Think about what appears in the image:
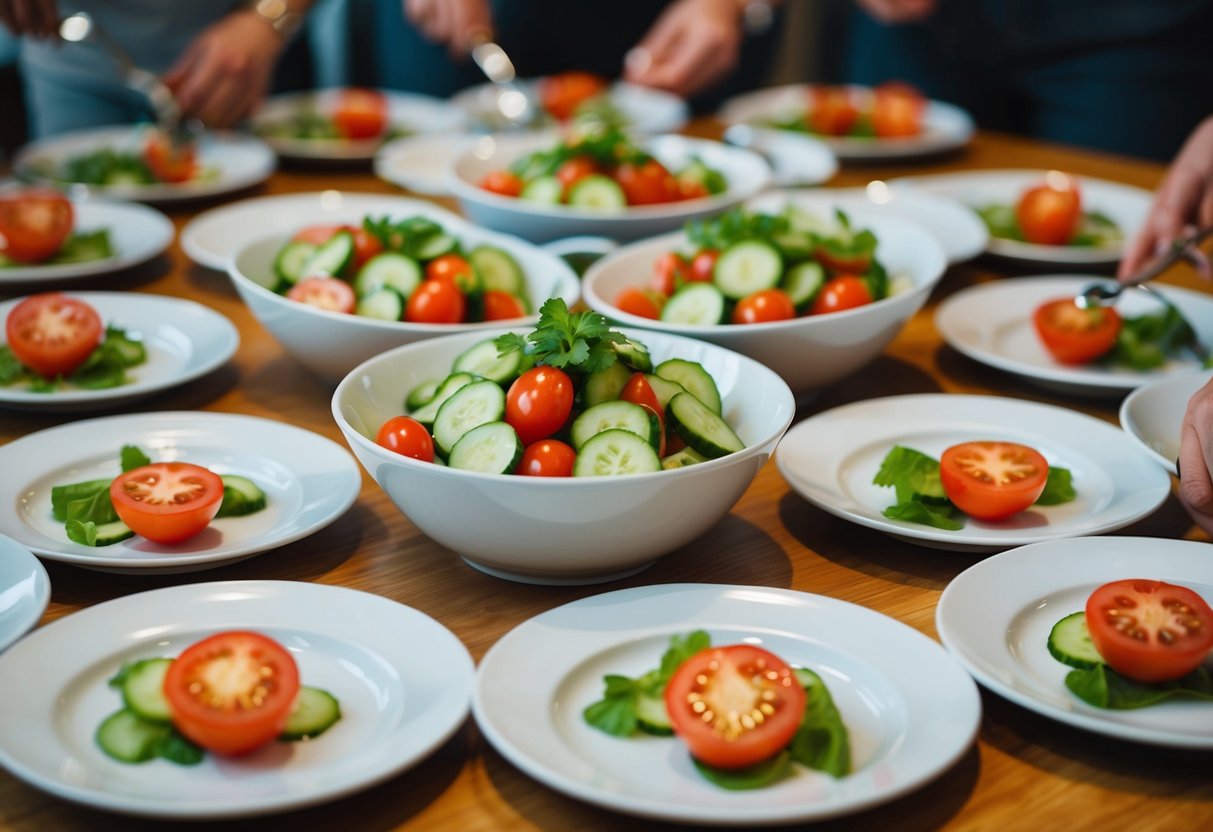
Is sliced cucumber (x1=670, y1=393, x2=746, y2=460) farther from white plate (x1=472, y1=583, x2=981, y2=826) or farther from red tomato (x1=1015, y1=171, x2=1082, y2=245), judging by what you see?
red tomato (x1=1015, y1=171, x2=1082, y2=245)

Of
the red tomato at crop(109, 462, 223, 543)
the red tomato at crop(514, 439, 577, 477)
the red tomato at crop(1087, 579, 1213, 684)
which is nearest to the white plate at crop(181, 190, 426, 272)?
the red tomato at crop(109, 462, 223, 543)

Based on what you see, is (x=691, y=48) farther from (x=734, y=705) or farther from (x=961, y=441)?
(x=734, y=705)

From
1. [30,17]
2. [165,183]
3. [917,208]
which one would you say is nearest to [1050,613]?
[917,208]

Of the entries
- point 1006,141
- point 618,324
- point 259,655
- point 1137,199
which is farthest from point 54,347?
point 1006,141

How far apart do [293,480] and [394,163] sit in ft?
5.07

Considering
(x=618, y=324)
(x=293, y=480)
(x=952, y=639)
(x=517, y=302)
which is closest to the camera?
(x=952, y=639)

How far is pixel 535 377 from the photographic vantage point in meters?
1.35

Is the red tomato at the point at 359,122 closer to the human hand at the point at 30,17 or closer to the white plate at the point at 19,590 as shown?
the human hand at the point at 30,17

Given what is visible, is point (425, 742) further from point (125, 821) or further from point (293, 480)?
point (293, 480)

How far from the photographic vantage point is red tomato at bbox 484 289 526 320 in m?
1.88

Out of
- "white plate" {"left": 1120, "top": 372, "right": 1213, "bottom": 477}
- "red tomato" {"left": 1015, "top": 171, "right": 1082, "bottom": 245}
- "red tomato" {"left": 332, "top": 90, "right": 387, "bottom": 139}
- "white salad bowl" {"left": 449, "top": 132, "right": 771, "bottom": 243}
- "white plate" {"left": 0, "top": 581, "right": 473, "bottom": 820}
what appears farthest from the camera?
"red tomato" {"left": 332, "top": 90, "right": 387, "bottom": 139}

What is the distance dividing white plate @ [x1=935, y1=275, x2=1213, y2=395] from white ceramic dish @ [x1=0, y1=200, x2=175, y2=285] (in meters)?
1.49

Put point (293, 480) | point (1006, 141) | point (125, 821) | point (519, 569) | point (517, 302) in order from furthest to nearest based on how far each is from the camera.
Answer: point (1006, 141), point (517, 302), point (293, 480), point (519, 569), point (125, 821)

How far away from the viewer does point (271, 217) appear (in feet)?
8.46
